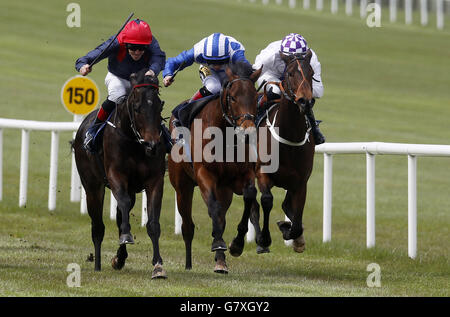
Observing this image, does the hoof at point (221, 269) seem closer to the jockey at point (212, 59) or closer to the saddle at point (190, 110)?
the saddle at point (190, 110)

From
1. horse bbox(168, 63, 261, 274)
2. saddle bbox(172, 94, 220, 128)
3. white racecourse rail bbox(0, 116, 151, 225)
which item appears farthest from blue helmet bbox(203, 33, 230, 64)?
white racecourse rail bbox(0, 116, 151, 225)

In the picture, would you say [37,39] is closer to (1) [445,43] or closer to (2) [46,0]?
(2) [46,0]

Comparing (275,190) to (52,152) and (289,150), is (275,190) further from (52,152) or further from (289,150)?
(289,150)

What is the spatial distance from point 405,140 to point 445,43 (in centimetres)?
1955

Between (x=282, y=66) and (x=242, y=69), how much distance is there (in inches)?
55.3

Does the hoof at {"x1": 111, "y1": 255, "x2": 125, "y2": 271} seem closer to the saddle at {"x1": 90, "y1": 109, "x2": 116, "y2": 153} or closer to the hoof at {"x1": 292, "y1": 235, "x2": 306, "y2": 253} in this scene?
the saddle at {"x1": 90, "y1": 109, "x2": 116, "y2": 153}

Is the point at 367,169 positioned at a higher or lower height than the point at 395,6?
lower

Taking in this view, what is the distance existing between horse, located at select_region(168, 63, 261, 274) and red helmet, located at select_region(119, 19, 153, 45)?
0.81m

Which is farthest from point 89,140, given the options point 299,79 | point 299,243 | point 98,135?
point 299,243

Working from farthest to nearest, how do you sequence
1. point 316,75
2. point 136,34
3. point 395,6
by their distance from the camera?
point 395,6
point 316,75
point 136,34

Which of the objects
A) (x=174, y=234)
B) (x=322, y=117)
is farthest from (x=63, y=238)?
(x=322, y=117)

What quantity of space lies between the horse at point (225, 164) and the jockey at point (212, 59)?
413mm

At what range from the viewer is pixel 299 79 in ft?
29.3

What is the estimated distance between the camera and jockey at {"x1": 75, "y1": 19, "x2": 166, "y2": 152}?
9.14 meters
